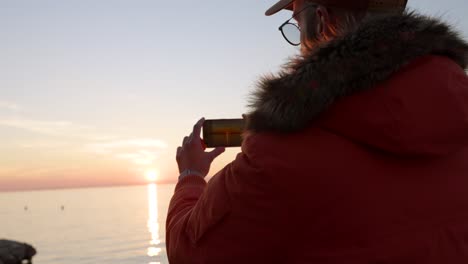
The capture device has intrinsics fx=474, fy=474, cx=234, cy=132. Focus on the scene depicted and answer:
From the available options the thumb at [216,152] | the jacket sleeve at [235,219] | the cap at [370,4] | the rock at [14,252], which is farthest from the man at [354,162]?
the rock at [14,252]

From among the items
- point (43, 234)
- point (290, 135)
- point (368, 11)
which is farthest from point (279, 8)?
point (43, 234)

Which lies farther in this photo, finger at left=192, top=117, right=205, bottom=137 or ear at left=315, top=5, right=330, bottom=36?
finger at left=192, top=117, right=205, bottom=137

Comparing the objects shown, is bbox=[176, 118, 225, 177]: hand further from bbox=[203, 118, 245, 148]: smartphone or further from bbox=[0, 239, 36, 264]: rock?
bbox=[0, 239, 36, 264]: rock

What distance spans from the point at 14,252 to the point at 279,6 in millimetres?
43809

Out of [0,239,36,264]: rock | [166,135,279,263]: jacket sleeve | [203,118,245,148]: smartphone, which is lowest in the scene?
[0,239,36,264]: rock

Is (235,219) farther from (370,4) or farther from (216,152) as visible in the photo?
(370,4)

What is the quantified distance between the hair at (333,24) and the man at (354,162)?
0.19 ft

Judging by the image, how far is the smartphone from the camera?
2.79m

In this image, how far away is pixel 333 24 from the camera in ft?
7.09

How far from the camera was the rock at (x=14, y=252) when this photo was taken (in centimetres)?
3872

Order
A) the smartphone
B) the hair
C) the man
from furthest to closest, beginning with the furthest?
the smartphone → the hair → the man

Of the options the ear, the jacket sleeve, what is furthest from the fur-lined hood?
the ear

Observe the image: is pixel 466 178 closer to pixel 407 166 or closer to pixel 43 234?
pixel 407 166

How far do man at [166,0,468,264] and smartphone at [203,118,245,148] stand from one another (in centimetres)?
95
